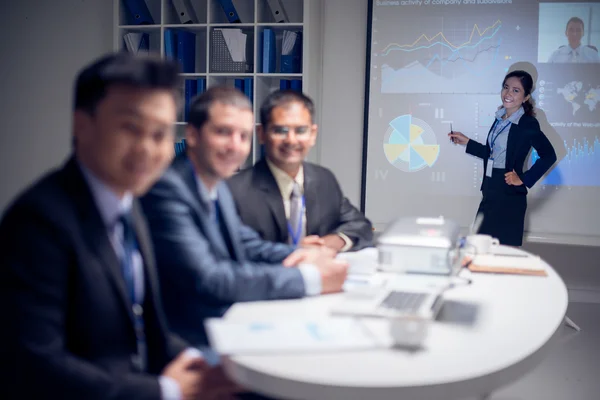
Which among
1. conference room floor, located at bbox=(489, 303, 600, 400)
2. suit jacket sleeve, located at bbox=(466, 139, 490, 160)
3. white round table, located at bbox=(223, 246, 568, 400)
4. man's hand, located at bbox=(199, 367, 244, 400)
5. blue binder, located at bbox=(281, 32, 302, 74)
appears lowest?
conference room floor, located at bbox=(489, 303, 600, 400)

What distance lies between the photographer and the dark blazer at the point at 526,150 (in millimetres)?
4281

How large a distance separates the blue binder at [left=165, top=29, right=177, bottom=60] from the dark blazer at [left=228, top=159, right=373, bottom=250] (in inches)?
88.3

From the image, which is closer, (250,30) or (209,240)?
(209,240)

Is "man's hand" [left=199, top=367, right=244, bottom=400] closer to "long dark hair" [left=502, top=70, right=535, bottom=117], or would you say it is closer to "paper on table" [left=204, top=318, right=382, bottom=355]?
"paper on table" [left=204, top=318, right=382, bottom=355]

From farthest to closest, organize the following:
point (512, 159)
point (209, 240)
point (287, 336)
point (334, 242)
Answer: point (512, 159), point (334, 242), point (209, 240), point (287, 336)

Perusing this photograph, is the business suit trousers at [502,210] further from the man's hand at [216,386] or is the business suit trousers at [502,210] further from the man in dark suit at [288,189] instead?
the man's hand at [216,386]

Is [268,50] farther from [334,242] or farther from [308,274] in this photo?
[308,274]

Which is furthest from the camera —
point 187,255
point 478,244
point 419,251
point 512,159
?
point 512,159

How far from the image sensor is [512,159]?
4285 millimetres

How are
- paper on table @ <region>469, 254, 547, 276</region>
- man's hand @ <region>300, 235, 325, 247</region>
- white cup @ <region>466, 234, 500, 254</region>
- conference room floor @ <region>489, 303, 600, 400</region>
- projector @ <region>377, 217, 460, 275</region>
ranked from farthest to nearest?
conference room floor @ <region>489, 303, 600, 400</region>
white cup @ <region>466, 234, 500, 254</region>
man's hand @ <region>300, 235, 325, 247</region>
paper on table @ <region>469, 254, 547, 276</region>
projector @ <region>377, 217, 460, 275</region>

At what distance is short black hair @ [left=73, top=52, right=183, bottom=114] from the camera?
1.12 meters

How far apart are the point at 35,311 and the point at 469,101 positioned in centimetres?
390

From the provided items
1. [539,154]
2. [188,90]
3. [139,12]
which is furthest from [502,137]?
[139,12]

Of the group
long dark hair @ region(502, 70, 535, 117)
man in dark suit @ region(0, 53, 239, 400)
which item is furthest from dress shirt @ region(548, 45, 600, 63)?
man in dark suit @ region(0, 53, 239, 400)
